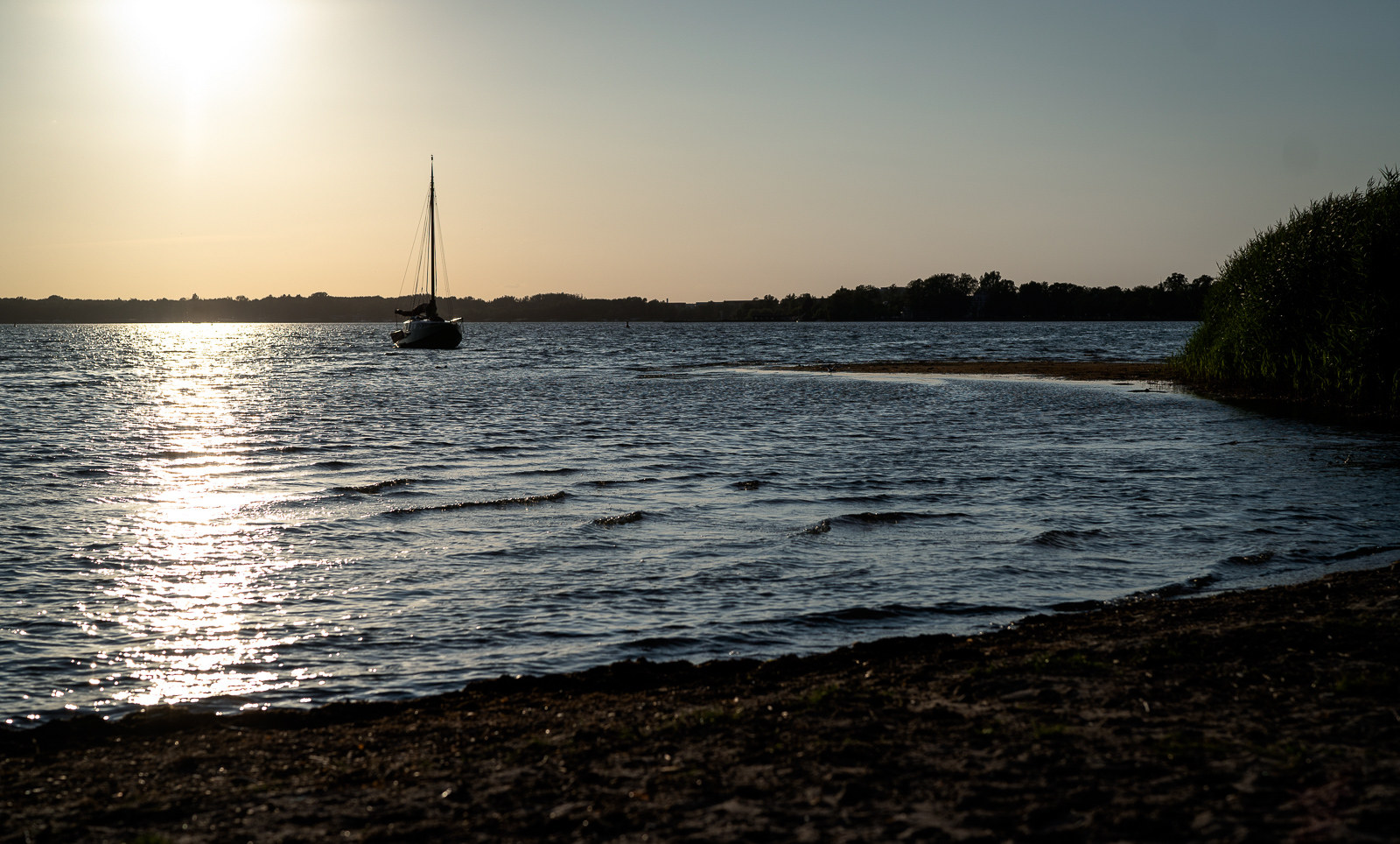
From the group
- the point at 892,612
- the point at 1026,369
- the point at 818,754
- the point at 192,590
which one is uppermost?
the point at 1026,369

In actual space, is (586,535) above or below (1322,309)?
below

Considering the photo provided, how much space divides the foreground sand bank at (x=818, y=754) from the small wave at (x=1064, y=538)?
552 cm

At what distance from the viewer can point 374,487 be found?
21047mm

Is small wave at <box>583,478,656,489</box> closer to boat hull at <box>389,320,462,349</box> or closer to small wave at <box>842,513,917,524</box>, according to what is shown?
small wave at <box>842,513,917,524</box>

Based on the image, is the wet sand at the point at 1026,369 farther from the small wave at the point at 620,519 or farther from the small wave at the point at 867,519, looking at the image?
the small wave at the point at 620,519

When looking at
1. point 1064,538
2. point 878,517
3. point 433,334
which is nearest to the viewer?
point 1064,538

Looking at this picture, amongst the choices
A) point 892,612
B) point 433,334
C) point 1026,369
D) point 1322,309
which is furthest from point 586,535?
point 433,334

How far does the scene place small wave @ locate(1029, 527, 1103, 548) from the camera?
1487cm

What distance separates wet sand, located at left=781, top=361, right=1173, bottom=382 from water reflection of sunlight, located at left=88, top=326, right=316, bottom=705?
153 feet

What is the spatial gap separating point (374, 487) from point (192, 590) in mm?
8494

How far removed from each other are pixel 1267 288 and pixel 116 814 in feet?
133

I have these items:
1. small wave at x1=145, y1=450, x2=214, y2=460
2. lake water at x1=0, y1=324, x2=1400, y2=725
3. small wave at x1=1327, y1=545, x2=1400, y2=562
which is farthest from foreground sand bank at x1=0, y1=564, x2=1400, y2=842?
small wave at x1=145, y1=450, x2=214, y2=460

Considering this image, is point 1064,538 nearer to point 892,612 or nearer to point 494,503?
point 892,612

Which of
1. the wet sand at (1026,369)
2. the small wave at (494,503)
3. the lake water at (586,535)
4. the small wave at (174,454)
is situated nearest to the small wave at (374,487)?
the lake water at (586,535)
